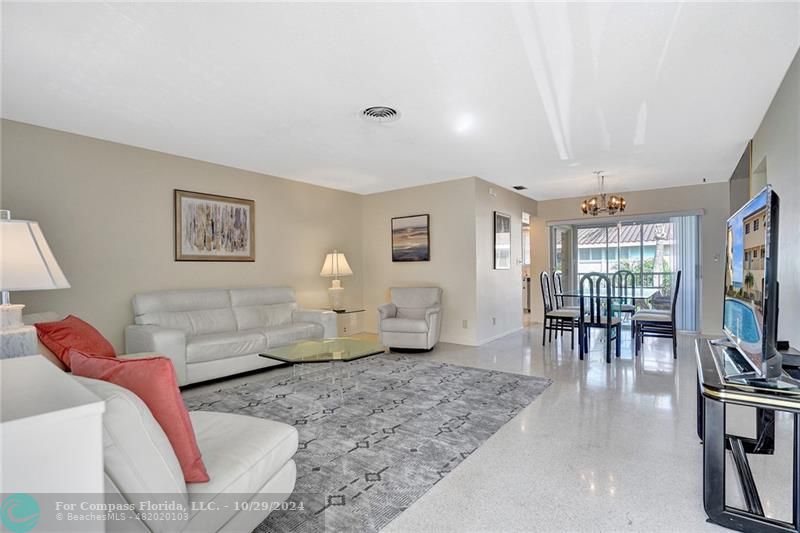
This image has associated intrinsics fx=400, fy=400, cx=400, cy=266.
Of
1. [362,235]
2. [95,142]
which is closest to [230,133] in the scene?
[95,142]

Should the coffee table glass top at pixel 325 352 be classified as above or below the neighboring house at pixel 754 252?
below

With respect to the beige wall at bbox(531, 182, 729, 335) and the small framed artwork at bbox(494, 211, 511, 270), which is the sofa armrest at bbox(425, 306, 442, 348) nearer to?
the small framed artwork at bbox(494, 211, 511, 270)

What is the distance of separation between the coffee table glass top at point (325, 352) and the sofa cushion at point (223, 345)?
0.78 m

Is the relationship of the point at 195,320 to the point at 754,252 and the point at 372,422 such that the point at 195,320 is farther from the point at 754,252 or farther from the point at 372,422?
the point at 754,252

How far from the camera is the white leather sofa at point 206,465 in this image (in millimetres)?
→ 1077

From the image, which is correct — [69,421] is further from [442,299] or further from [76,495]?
[442,299]

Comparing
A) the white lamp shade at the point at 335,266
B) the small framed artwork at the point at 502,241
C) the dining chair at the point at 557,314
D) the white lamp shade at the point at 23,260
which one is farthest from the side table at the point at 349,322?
the white lamp shade at the point at 23,260

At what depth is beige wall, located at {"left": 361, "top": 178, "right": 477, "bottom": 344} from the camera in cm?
580

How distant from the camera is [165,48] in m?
2.33

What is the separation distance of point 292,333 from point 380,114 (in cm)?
263

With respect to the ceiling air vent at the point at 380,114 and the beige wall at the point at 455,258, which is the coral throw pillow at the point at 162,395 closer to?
the ceiling air vent at the point at 380,114

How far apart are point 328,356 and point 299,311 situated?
2149 millimetres

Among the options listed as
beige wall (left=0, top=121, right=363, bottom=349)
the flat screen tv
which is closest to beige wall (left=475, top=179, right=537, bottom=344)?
beige wall (left=0, top=121, right=363, bottom=349)

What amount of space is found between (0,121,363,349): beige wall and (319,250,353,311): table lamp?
0.71 m
